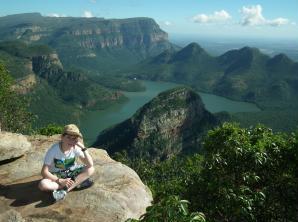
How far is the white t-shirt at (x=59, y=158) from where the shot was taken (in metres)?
17.2

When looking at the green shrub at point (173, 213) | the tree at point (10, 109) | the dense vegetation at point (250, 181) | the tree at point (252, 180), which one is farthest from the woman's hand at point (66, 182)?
the tree at point (10, 109)

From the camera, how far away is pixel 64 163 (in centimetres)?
1753

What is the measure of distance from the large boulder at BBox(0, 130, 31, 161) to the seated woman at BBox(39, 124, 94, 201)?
4.97 meters

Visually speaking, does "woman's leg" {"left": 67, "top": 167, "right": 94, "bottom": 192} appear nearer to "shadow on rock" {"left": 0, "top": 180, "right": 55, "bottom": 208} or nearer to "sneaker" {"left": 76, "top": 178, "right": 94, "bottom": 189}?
"sneaker" {"left": 76, "top": 178, "right": 94, "bottom": 189}

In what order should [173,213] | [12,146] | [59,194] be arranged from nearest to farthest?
[173,213] < [59,194] < [12,146]

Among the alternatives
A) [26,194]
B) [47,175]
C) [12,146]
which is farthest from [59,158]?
[12,146]

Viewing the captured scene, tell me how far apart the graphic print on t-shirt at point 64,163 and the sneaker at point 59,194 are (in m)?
1.21

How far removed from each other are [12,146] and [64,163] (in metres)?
5.50

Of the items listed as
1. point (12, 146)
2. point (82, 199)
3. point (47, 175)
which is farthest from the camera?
point (12, 146)

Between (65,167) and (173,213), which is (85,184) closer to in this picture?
(65,167)

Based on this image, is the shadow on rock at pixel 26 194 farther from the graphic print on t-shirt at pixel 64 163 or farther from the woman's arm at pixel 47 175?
the graphic print on t-shirt at pixel 64 163

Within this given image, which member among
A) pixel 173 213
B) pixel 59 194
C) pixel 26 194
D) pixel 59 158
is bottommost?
pixel 26 194

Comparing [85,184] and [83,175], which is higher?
[83,175]

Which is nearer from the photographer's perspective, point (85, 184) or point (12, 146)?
point (85, 184)
